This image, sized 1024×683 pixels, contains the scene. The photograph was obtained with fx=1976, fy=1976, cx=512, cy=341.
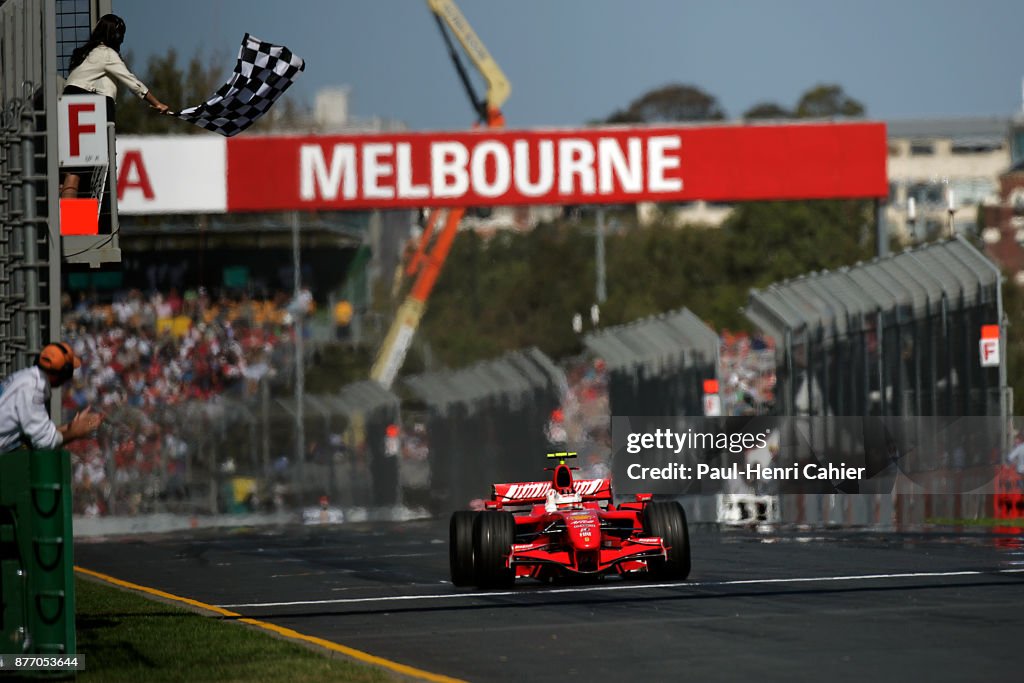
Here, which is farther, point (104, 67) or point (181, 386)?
point (181, 386)

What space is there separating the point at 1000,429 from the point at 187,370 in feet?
60.2

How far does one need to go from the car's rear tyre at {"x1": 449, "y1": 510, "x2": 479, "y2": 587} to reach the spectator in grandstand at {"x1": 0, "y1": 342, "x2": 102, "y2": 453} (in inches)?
240

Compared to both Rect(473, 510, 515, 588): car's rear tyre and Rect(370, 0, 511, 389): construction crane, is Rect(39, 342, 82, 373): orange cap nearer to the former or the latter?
Rect(473, 510, 515, 588): car's rear tyre

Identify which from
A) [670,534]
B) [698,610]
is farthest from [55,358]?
[670,534]

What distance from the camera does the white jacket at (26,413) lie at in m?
9.09

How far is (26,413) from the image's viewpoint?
29.8 feet

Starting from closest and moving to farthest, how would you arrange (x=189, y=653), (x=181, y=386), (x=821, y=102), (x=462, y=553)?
(x=189, y=653), (x=462, y=553), (x=181, y=386), (x=821, y=102)

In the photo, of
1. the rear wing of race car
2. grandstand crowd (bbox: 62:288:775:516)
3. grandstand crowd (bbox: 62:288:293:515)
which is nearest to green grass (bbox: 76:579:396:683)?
the rear wing of race car

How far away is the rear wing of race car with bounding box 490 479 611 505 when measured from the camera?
1563cm

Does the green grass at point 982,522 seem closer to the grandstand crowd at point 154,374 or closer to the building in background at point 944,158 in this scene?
the grandstand crowd at point 154,374

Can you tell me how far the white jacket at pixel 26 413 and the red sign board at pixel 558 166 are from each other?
1031 inches

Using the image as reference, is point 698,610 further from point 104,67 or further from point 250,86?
point 104,67

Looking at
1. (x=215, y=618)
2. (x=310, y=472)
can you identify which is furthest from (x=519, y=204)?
(x=215, y=618)

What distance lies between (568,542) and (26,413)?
6.44 m
